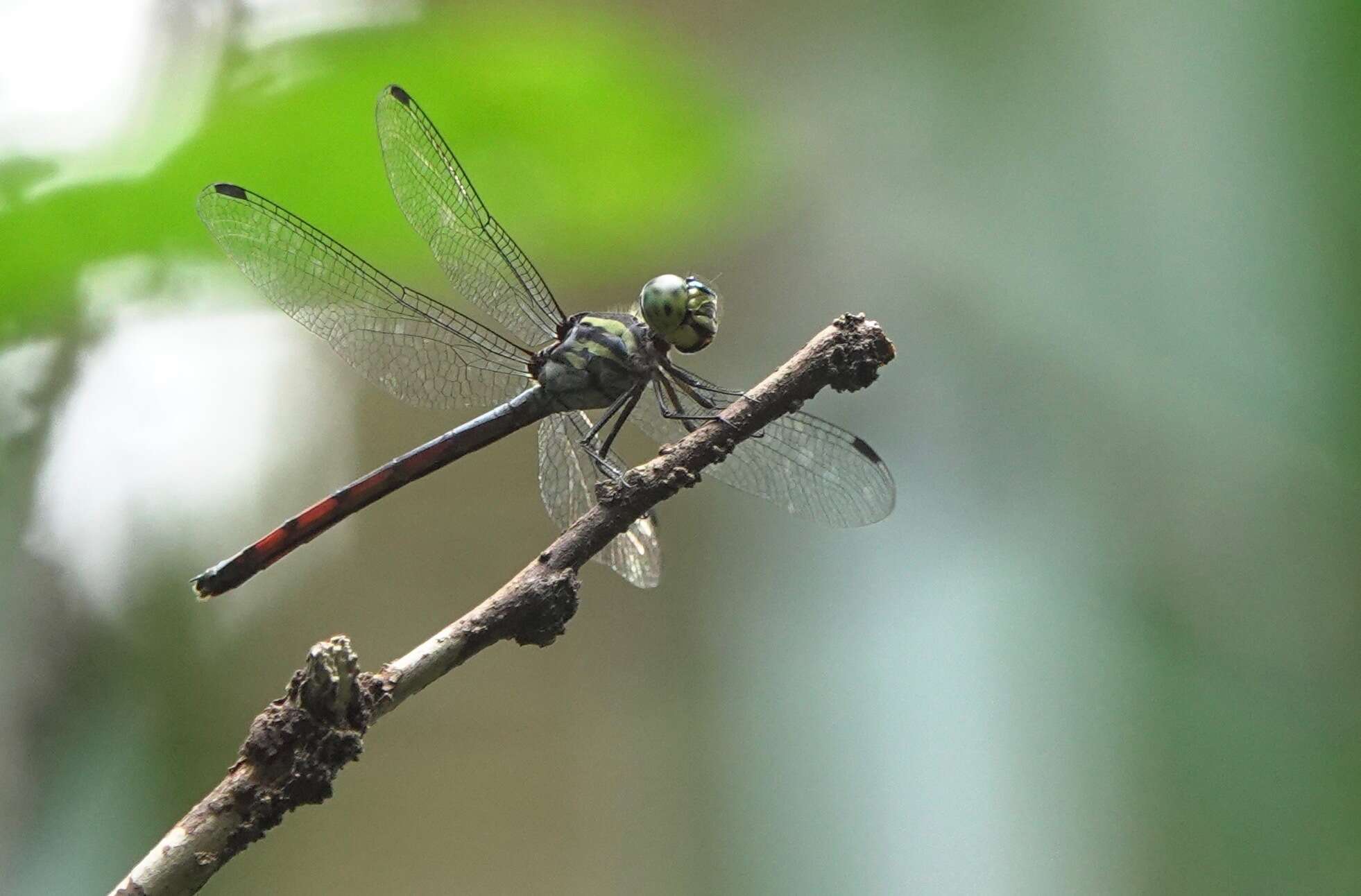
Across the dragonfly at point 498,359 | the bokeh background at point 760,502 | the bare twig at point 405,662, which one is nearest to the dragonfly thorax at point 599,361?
the dragonfly at point 498,359

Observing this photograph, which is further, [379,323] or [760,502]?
[760,502]

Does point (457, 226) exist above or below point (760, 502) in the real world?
below

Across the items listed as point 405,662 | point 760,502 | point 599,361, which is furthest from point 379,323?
point 760,502

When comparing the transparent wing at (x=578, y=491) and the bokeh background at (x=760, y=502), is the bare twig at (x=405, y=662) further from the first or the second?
the bokeh background at (x=760, y=502)

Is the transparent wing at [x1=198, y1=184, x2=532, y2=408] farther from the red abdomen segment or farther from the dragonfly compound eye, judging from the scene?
the dragonfly compound eye

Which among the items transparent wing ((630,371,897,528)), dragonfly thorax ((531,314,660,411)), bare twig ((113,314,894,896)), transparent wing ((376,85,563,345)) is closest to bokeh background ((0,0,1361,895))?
transparent wing ((376,85,563,345))

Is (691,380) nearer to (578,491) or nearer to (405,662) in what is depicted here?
(578,491)
